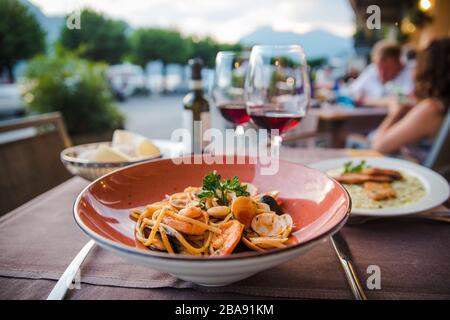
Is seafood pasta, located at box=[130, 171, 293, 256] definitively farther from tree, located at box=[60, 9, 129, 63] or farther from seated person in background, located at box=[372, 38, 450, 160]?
tree, located at box=[60, 9, 129, 63]

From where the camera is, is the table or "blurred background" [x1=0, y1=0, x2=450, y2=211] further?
the table

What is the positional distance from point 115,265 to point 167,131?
27.8ft

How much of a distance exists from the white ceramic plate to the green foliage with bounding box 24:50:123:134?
3.36 meters

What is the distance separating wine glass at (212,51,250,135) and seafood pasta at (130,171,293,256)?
0.59 meters

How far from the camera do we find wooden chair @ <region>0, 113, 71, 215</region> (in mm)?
1587

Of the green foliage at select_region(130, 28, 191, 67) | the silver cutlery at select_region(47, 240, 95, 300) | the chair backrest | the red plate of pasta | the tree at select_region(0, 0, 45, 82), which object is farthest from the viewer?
the green foliage at select_region(130, 28, 191, 67)

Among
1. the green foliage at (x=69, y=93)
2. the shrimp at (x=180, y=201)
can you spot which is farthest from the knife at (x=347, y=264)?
the green foliage at (x=69, y=93)

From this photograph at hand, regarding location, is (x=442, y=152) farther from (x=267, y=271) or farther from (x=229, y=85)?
(x=267, y=271)

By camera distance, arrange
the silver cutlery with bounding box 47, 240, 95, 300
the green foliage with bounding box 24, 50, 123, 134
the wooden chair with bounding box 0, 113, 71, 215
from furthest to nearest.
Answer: the green foliage with bounding box 24, 50, 123, 134, the wooden chair with bounding box 0, 113, 71, 215, the silver cutlery with bounding box 47, 240, 95, 300

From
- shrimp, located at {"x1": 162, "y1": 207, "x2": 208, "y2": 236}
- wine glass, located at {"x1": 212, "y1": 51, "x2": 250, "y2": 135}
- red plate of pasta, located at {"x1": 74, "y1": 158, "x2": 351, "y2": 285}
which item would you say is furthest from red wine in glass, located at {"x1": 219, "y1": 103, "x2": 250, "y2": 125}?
shrimp, located at {"x1": 162, "y1": 207, "x2": 208, "y2": 236}

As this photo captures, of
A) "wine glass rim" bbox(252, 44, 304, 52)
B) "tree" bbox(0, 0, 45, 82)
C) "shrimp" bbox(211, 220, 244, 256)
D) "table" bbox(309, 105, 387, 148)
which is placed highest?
"tree" bbox(0, 0, 45, 82)

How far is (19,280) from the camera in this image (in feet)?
2.26

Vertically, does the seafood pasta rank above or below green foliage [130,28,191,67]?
below

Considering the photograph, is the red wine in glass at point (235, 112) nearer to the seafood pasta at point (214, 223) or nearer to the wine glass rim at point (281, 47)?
the wine glass rim at point (281, 47)
